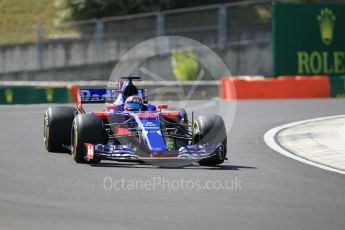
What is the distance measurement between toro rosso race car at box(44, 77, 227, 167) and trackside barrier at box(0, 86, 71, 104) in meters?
13.8

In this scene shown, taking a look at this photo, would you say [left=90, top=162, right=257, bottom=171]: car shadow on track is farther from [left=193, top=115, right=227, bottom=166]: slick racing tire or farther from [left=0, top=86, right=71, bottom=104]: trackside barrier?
[left=0, top=86, right=71, bottom=104]: trackside barrier

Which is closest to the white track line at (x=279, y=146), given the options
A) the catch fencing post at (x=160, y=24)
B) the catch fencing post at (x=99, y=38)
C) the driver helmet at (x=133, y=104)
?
the driver helmet at (x=133, y=104)

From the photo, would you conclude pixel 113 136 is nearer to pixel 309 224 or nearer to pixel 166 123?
pixel 166 123

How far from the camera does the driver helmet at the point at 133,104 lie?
15.1 meters

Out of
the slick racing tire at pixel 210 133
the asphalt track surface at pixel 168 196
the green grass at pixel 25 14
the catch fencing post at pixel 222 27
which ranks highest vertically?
the green grass at pixel 25 14

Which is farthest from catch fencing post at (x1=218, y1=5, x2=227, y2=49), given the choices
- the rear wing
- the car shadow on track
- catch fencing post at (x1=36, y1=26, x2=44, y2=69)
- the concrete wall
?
the car shadow on track

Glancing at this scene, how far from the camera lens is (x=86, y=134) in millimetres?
14023

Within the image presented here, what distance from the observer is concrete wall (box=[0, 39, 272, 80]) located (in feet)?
131

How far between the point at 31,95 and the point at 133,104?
49.2 feet

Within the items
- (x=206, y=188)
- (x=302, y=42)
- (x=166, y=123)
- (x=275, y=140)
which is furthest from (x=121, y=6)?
(x=206, y=188)

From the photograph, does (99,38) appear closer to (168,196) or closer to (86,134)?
(86,134)

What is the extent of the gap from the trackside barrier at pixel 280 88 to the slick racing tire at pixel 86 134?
1763cm

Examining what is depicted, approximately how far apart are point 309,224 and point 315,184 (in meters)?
3.03

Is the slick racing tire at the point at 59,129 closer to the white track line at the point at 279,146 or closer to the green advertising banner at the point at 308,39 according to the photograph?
the white track line at the point at 279,146
